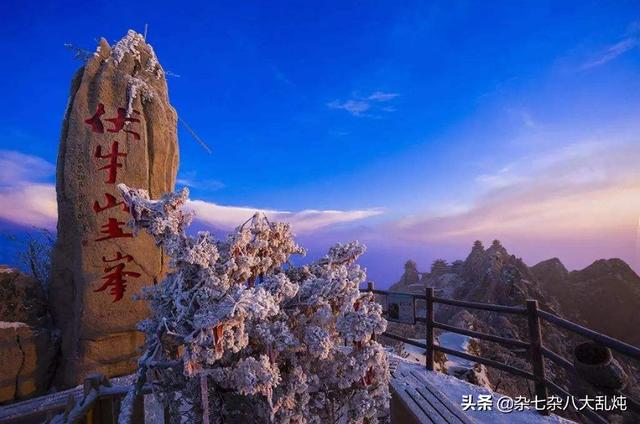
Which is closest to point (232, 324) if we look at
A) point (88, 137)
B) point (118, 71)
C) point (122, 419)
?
point (122, 419)

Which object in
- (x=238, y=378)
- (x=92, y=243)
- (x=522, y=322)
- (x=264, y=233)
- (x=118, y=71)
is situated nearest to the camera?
(x=238, y=378)

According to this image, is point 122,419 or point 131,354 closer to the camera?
point 122,419

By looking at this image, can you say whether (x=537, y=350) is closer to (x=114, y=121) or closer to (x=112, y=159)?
(x=112, y=159)

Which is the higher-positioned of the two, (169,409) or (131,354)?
(169,409)

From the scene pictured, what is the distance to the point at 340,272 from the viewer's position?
10.4 feet

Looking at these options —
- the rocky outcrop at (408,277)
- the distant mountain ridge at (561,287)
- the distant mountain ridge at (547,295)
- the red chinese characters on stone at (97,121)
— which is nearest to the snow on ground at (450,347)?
the distant mountain ridge at (547,295)

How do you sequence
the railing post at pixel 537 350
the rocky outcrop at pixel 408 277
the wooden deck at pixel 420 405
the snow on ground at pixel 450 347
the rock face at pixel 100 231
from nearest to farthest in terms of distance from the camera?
the wooden deck at pixel 420 405 < the railing post at pixel 537 350 < the rock face at pixel 100 231 < the snow on ground at pixel 450 347 < the rocky outcrop at pixel 408 277

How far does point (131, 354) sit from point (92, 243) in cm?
207

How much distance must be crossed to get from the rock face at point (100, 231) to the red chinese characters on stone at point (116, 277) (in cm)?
1

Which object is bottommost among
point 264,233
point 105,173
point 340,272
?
point 340,272

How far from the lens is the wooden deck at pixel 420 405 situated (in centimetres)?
358

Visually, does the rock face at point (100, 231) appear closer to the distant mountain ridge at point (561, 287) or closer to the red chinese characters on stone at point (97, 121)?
the red chinese characters on stone at point (97, 121)

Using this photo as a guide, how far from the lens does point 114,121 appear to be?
6.34 meters

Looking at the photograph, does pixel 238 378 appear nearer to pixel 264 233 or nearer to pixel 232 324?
pixel 232 324
